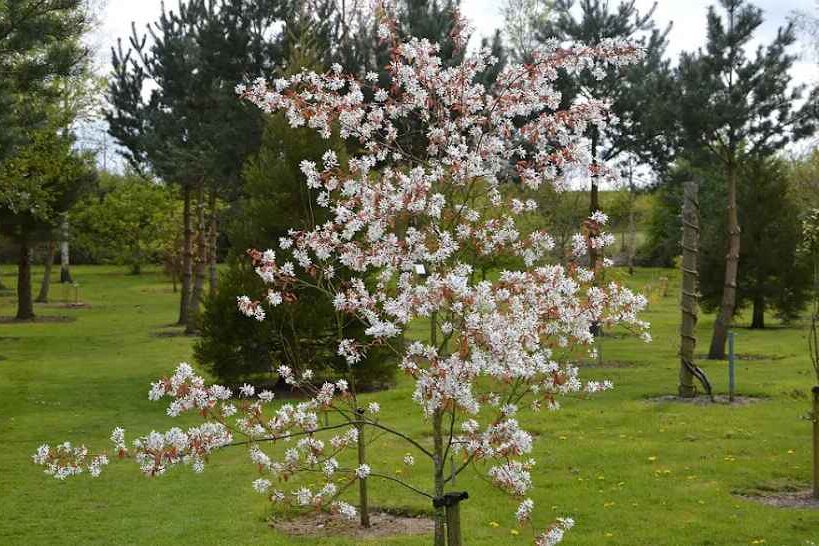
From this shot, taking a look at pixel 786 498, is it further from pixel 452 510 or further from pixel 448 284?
pixel 448 284

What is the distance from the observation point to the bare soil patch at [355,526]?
789 cm

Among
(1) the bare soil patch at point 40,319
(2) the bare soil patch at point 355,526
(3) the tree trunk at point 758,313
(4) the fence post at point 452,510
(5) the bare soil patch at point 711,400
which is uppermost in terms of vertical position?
(3) the tree trunk at point 758,313

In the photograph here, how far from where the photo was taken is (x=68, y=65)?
50.0ft

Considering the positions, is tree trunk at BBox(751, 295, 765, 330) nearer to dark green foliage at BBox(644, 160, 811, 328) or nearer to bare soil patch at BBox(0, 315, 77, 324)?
dark green foliage at BBox(644, 160, 811, 328)

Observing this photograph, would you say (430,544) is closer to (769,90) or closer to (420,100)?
(420,100)

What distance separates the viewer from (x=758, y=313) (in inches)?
1067

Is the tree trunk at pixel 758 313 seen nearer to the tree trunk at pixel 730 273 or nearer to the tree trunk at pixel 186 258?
the tree trunk at pixel 730 273

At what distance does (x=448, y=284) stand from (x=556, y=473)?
18.4 ft

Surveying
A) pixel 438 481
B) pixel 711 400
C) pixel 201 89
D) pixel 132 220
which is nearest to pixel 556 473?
pixel 438 481

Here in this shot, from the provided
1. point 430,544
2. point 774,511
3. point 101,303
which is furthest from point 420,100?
point 101,303

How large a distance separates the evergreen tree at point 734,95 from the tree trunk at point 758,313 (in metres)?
9.96

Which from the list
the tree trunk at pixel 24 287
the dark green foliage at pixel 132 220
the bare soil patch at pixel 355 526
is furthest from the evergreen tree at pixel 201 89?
the dark green foliage at pixel 132 220

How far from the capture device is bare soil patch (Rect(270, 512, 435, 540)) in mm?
7895

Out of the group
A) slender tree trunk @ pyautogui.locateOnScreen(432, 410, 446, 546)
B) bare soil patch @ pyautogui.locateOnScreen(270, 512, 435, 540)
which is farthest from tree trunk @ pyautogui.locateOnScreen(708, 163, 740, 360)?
slender tree trunk @ pyautogui.locateOnScreen(432, 410, 446, 546)
